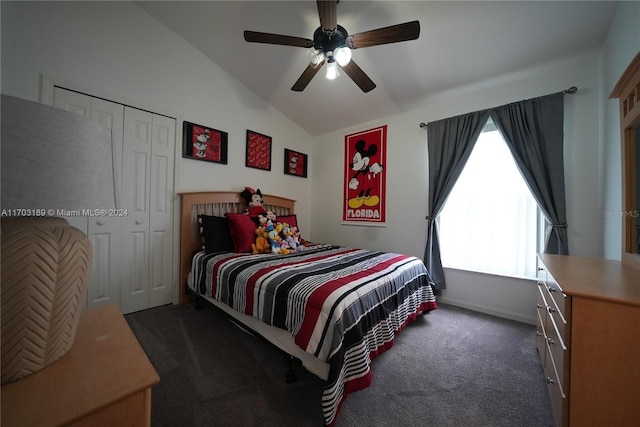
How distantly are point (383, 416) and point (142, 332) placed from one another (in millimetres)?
1932

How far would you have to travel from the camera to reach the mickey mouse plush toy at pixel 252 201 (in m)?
2.96

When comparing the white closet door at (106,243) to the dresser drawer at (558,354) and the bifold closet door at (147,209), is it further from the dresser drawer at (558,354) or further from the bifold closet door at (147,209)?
the dresser drawer at (558,354)

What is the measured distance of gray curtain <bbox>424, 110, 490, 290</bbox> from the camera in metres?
2.48

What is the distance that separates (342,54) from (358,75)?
32cm

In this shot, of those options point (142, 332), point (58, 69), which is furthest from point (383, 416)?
point (58, 69)

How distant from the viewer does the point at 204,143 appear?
2705 mm

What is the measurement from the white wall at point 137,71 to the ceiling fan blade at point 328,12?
5.87ft

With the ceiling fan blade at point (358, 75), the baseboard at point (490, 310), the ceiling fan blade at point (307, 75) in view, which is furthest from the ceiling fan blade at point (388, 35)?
the baseboard at point (490, 310)

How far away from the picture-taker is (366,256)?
2285 mm

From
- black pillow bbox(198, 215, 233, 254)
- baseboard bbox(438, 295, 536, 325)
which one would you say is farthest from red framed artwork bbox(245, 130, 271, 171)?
baseboard bbox(438, 295, 536, 325)

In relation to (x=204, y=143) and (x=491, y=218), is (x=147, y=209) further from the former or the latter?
(x=491, y=218)

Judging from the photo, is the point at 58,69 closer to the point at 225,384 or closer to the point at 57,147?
the point at 57,147

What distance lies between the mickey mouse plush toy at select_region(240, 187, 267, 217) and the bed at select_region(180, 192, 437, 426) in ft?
1.16

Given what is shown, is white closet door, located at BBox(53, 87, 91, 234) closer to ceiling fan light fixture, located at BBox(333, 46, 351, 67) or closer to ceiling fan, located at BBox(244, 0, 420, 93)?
ceiling fan, located at BBox(244, 0, 420, 93)
